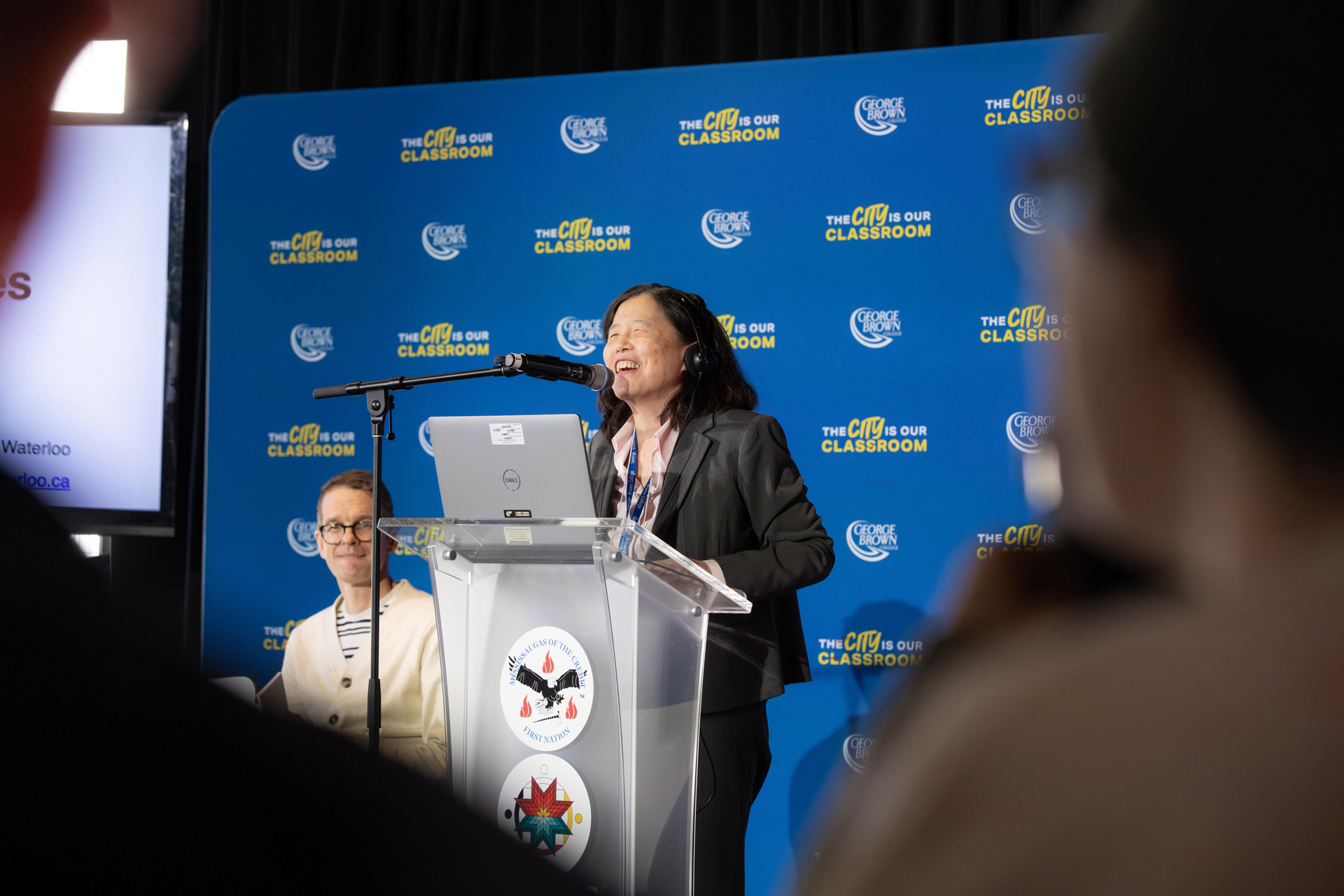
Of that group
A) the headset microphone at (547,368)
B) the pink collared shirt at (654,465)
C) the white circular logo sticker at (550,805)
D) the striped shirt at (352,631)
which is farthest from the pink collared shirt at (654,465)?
the striped shirt at (352,631)

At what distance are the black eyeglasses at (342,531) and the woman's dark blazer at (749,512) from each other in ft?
4.24

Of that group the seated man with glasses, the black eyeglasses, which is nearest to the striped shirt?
the seated man with glasses

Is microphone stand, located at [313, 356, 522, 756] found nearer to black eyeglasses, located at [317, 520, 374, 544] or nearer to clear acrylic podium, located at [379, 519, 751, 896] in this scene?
clear acrylic podium, located at [379, 519, 751, 896]

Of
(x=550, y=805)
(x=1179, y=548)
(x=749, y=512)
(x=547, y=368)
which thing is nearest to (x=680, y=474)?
(x=749, y=512)

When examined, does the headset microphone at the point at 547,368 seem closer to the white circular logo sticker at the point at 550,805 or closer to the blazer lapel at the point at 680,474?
the blazer lapel at the point at 680,474

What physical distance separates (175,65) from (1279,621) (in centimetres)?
40

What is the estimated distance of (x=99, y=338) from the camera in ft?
12.3

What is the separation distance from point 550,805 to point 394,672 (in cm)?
132

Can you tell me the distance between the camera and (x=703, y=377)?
8.75ft

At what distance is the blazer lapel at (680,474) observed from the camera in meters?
2.47

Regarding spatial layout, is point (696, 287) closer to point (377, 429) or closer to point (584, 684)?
point (377, 429)

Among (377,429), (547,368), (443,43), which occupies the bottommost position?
(377,429)

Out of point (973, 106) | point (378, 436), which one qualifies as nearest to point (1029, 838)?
point (378, 436)

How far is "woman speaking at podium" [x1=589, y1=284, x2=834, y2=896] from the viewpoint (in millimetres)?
2168
